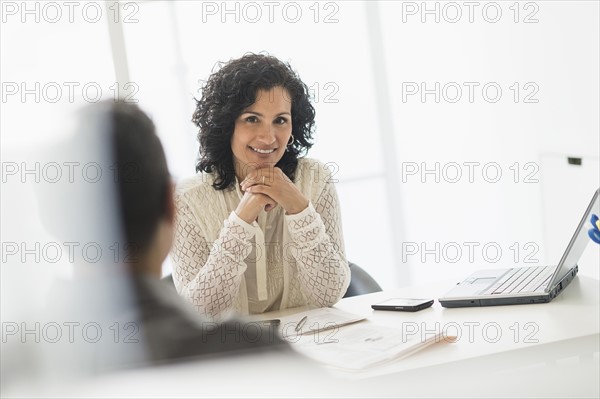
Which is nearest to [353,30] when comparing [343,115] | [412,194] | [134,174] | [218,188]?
[343,115]

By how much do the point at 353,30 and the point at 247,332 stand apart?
8.01 feet

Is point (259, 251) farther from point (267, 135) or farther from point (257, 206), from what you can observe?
point (267, 135)

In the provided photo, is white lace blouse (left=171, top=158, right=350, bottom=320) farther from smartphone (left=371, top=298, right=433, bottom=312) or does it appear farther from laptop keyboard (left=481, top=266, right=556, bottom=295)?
laptop keyboard (left=481, top=266, right=556, bottom=295)

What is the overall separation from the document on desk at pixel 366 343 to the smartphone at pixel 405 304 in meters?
0.11

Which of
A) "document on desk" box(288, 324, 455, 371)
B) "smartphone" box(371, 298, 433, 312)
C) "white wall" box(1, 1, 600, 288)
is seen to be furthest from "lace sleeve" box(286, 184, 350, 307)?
"white wall" box(1, 1, 600, 288)

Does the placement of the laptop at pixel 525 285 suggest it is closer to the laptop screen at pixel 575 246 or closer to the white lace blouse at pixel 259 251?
the laptop screen at pixel 575 246

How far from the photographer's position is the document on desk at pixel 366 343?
80cm

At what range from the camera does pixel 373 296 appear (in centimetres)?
130

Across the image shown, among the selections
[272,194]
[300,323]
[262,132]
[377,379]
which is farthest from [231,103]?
[377,379]

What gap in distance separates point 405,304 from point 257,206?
1.01 ft

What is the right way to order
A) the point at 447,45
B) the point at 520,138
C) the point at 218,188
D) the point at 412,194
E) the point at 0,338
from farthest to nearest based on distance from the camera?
1. the point at 412,194
2. the point at 447,45
3. the point at 520,138
4. the point at 218,188
5. the point at 0,338

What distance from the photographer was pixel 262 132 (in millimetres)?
1414

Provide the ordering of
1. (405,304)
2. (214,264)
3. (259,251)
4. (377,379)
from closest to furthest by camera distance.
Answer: (377,379) < (405,304) < (214,264) < (259,251)

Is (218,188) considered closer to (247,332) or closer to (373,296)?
(373,296)
